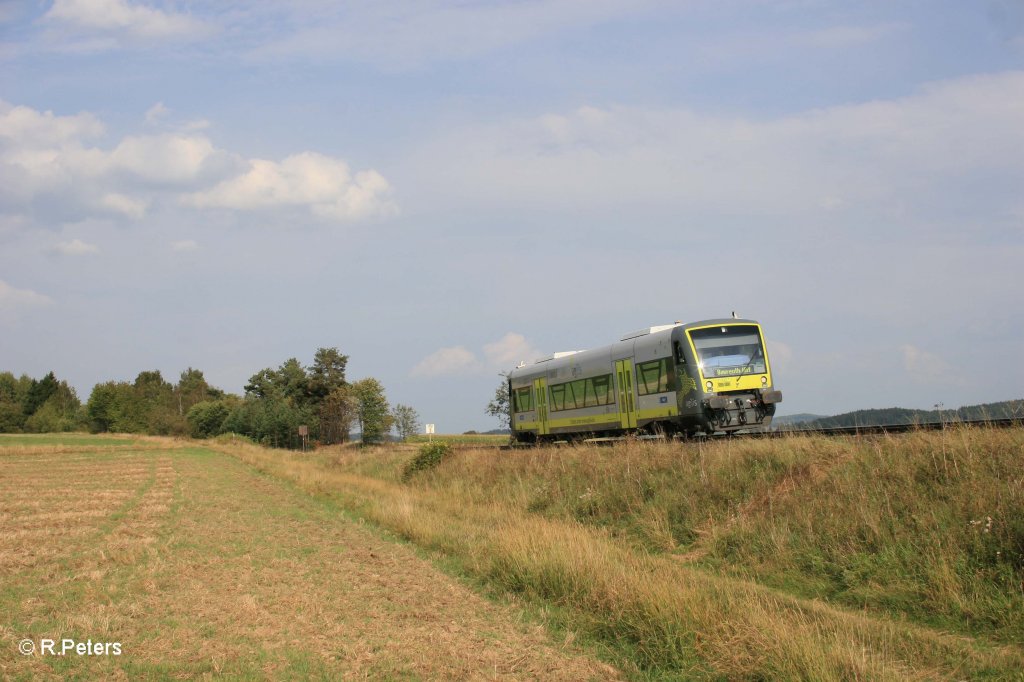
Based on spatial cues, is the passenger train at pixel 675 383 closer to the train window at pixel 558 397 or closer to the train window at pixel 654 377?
the train window at pixel 654 377

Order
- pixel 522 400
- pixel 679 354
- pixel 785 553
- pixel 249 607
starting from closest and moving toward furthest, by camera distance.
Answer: pixel 249 607, pixel 785 553, pixel 679 354, pixel 522 400

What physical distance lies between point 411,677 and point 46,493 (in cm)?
2506

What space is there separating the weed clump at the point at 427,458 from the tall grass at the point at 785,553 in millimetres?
10377

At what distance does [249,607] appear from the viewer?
9562 mm

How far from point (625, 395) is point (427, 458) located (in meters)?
7.61

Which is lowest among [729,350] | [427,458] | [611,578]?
[611,578]

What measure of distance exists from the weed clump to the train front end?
10.6 metres

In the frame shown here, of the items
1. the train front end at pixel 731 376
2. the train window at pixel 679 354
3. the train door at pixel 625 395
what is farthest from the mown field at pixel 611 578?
the train door at pixel 625 395

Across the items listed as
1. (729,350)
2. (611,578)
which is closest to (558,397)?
(729,350)

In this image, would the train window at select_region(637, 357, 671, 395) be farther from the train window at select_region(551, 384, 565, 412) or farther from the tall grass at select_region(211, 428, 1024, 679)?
the train window at select_region(551, 384, 565, 412)

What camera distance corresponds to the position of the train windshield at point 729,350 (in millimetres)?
22375

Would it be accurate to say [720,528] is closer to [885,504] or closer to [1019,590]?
[885,504]

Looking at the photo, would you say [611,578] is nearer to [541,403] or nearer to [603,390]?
[603,390]

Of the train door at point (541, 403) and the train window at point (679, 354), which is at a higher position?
the train window at point (679, 354)
